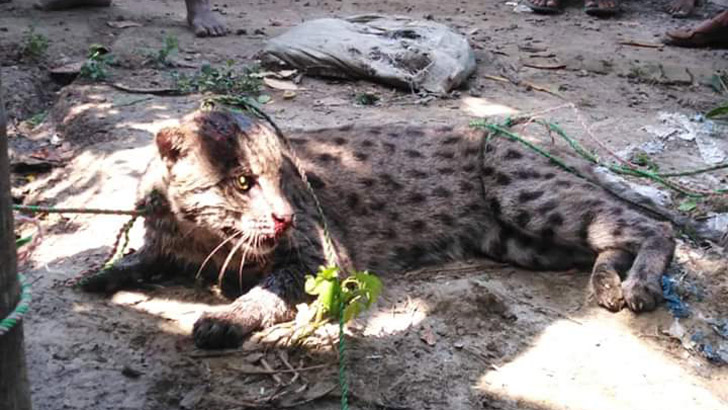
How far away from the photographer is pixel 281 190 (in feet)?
11.4

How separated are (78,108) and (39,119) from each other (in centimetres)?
35

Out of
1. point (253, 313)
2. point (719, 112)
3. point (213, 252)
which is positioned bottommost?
point (253, 313)

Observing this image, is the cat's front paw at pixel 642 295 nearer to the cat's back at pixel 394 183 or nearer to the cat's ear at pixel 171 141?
the cat's back at pixel 394 183

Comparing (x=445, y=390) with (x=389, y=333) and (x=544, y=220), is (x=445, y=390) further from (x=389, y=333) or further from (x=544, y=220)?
(x=544, y=220)

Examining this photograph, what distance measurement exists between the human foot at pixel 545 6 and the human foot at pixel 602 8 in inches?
15.1

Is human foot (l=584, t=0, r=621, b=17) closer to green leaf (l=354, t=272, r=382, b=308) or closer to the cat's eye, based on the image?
the cat's eye

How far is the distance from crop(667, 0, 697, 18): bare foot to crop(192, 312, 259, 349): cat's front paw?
855 centimetres

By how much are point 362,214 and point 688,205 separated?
1940 millimetres

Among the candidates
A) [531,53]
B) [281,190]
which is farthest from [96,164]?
[531,53]

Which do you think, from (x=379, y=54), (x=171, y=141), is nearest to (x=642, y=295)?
(x=171, y=141)

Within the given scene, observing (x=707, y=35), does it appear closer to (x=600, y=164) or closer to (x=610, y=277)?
(x=600, y=164)

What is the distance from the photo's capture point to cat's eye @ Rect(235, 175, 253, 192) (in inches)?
134

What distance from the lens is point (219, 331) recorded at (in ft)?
11.0

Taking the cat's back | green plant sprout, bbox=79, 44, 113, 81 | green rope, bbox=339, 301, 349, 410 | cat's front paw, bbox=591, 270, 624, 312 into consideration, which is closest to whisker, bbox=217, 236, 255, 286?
green rope, bbox=339, 301, 349, 410
